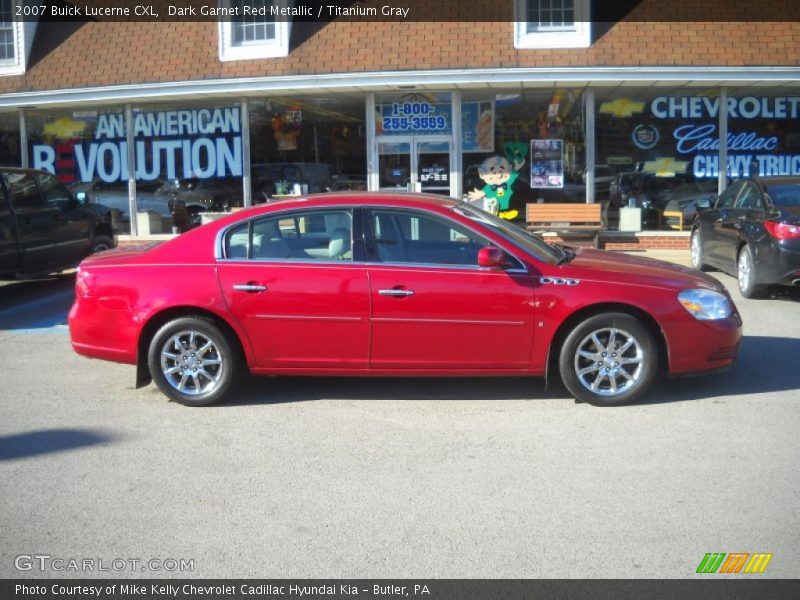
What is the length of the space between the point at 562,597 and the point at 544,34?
13.9m

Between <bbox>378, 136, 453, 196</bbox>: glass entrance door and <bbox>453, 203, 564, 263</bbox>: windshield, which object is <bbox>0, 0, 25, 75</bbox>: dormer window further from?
<bbox>453, 203, 564, 263</bbox>: windshield

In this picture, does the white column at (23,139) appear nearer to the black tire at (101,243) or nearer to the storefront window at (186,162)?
the storefront window at (186,162)

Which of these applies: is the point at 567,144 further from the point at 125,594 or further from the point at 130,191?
the point at 125,594

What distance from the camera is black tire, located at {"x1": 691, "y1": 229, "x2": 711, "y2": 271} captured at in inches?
513

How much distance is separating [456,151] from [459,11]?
2.52m

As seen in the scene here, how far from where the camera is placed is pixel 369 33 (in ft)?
54.0

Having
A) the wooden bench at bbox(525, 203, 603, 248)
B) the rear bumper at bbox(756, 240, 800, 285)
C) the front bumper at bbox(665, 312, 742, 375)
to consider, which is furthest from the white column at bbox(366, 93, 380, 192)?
the front bumper at bbox(665, 312, 742, 375)

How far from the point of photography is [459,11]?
1659 cm

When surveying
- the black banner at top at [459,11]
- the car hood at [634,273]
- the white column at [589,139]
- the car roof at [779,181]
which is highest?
the black banner at top at [459,11]

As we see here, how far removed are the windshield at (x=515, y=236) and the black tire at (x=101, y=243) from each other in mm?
8070

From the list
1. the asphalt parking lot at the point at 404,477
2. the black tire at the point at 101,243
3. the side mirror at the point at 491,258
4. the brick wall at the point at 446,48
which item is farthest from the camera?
the brick wall at the point at 446,48

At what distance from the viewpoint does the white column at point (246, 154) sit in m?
17.4

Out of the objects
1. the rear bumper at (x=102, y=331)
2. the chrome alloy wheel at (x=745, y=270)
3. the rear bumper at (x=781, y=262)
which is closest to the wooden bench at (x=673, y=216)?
the chrome alloy wheel at (x=745, y=270)

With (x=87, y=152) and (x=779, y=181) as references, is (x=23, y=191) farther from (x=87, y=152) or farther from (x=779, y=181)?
(x=779, y=181)
